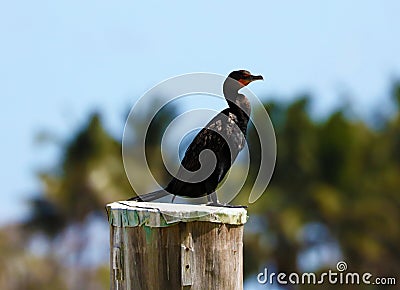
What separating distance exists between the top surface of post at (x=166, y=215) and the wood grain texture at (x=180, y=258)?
0.07 ft

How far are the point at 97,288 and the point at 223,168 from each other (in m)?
22.1

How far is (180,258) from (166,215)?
189mm

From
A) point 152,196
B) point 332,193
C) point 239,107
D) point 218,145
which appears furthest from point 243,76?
point 332,193

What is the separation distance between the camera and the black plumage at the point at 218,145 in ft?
20.9

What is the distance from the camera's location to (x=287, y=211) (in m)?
27.2

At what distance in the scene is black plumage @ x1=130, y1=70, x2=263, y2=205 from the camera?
6.37 m

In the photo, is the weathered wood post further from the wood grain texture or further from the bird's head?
the bird's head

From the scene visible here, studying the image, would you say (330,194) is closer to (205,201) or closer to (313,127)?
(313,127)

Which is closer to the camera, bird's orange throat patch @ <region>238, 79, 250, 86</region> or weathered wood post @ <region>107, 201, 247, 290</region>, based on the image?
weathered wood post @ <region>107, 201, 247, 290</region>

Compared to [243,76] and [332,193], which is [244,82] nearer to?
[243,76]

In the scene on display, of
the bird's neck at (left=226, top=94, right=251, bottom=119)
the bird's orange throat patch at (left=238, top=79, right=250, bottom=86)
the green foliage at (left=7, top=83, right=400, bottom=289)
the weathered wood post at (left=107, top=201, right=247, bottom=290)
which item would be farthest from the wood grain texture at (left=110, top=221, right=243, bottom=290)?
the green foliage at (left=7, top=83, right=400, bottom=289)

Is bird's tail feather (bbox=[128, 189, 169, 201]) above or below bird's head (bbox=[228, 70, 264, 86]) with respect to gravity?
below

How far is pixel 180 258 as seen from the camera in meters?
4.05

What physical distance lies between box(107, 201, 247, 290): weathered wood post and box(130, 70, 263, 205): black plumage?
206 centimetres
